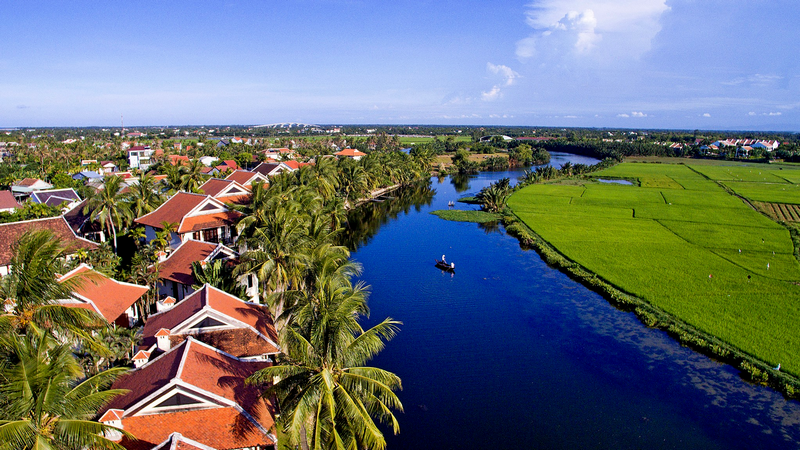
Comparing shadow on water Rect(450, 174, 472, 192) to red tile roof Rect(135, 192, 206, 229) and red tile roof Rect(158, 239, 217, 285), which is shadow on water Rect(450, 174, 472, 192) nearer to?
red tile roof Rect(135, 192, 206, 229)

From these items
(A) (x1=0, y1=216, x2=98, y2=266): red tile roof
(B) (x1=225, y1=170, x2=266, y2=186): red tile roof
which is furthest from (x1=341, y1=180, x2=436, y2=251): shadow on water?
(A) (x1=0, y1=216, x2=98, y2=266): red tile roof

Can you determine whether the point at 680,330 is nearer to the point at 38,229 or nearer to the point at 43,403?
the point at 43,403

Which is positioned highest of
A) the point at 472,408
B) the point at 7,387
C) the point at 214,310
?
the point at 7,387

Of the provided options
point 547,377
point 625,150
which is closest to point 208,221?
point 547,377

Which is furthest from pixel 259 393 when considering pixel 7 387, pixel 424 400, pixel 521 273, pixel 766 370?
pixel 521 273

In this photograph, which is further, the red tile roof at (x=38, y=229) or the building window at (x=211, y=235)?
the building window at (x=211, y=235)

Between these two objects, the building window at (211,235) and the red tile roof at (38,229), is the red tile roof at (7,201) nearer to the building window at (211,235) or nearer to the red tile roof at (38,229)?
the red tile roof at (38,229)

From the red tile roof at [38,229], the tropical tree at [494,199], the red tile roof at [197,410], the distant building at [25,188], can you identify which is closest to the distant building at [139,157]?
the distant building at [25,188]

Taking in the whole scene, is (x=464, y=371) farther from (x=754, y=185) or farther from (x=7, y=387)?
(x=754, y=185)
